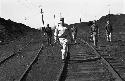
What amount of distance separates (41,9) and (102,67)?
5751 cm

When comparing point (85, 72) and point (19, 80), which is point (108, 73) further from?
point (19, 80)

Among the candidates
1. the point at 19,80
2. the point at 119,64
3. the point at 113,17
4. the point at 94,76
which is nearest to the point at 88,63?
the point at 119,64

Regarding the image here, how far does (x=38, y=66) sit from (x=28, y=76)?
2.32 meters

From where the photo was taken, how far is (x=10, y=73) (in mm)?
11992

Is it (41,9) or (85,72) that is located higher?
(41,9)

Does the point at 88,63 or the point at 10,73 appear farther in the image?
the point at 88,63

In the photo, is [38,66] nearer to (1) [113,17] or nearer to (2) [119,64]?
(2) [119,64]

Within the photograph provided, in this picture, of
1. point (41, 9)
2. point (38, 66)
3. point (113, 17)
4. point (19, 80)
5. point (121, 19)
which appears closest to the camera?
point (19, 80)

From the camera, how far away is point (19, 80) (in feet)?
32.2

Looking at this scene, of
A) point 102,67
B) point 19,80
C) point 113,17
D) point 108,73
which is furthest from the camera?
point 113,17

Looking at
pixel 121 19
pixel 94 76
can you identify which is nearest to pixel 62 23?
pixel 94 76

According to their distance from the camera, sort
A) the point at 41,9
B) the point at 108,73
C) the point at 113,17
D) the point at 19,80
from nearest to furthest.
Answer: the point at 19,80 → the point at 108,73 → the point at 41,9 → the point at 113,17

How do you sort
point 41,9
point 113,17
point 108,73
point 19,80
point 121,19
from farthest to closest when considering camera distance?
point 113,17
point 121,19
point 41,9
point 108,73
point 19,80

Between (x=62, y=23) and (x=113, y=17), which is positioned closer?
(x=62, y=23)
